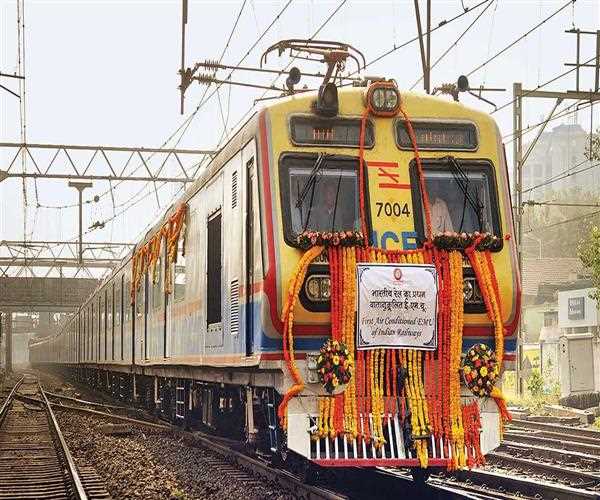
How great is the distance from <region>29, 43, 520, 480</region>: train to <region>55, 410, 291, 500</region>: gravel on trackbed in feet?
2.04

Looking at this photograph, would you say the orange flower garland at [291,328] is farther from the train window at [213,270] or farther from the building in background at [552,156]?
the building in background at [552,156]

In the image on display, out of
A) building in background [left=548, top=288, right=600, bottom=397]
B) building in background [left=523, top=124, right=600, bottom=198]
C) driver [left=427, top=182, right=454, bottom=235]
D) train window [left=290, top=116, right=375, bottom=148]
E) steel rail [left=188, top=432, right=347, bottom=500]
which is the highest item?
building in background [left=523, top=124, right=600, bottom=198]

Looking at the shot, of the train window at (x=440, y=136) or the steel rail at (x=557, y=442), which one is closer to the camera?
the train window at (x=440, y=136)

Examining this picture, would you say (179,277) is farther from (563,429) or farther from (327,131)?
(563,429)

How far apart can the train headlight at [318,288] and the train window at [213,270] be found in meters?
2.27

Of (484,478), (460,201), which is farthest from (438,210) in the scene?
(484,478)

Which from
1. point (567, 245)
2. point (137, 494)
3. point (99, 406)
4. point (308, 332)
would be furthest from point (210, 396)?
point (567, 245)

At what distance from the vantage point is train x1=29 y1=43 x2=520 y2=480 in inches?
333

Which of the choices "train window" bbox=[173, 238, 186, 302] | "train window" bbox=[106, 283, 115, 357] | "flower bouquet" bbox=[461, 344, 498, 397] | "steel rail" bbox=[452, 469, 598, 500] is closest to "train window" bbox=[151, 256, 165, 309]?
"train window" bbox=[173, 238, 186, 302]

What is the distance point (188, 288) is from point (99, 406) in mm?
12446

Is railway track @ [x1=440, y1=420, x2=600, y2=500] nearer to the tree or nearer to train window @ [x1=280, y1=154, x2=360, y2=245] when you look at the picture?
train window @ [x1=280, y1=154, x2=360, y2=245]

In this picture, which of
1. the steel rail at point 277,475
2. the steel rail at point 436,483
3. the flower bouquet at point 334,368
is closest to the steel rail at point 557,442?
the steel rail at point 436,483

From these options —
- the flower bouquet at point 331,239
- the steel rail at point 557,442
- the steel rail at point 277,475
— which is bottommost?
the steel rail at point 557,442

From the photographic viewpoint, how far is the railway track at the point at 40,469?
1025 centimetres
